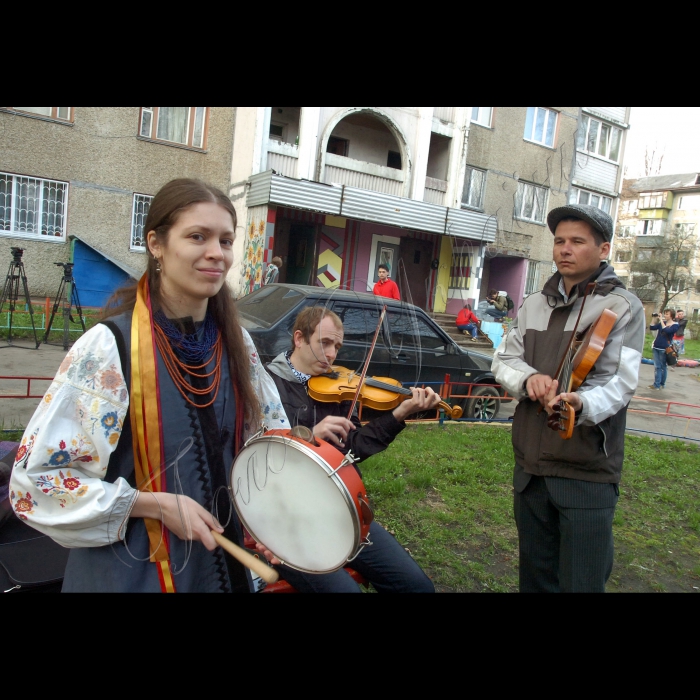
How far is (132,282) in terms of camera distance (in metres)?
1.63

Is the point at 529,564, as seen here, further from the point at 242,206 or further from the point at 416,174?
the point at 416,174

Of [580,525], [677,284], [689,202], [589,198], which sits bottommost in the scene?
[580,525]

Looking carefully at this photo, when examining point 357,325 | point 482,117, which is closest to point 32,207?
point 357,325

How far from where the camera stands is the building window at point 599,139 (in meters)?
22.3

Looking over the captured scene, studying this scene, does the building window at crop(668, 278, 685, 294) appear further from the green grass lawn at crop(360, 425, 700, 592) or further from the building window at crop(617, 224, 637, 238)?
the green grass lawn at crop(360, 425, 700, 592)

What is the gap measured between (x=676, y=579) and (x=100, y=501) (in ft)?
12.8

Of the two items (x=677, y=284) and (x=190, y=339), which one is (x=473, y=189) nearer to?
(x=677, y=284)

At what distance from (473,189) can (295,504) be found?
59.9ft

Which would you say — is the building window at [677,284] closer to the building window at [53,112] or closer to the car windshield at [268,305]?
the building window at [53,112]

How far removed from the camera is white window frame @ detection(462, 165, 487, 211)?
18.2m

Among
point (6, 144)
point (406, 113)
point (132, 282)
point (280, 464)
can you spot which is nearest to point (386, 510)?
point (280, 464)

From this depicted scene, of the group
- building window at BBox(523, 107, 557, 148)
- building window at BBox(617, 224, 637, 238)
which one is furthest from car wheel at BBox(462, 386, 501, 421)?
building window at BBox(617, 224, 637, 238)

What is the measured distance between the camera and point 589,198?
73.8ft

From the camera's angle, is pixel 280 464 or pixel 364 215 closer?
pixel 280 464
